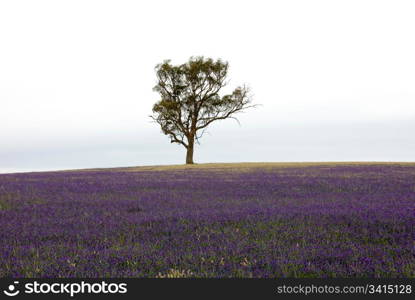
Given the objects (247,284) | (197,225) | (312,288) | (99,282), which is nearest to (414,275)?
(312,288)

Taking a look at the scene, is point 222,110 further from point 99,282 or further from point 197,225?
point 99,282

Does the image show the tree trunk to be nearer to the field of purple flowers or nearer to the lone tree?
the lone tree

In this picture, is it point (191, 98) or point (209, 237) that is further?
point (191, 98)

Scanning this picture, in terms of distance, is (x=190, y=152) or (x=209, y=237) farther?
(x=190, y=152)

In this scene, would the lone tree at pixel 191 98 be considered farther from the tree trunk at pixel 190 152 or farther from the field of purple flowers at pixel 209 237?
the field of purple flowers at pixel 209 237

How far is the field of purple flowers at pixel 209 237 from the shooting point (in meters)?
5.00

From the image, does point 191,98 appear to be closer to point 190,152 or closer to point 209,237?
point 190,152

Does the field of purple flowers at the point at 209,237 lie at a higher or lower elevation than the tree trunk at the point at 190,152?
lower

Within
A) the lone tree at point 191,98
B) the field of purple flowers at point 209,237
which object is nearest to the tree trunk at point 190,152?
the lone tree at point 191,98

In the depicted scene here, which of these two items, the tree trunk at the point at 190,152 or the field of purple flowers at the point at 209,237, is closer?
the field of purple flowers at the point at 209,237

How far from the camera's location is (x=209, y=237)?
694 centimetres

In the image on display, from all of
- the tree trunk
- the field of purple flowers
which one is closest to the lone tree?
the tree trunk

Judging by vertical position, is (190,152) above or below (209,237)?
above

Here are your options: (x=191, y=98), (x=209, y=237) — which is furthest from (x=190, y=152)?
(x=209, y=237)
